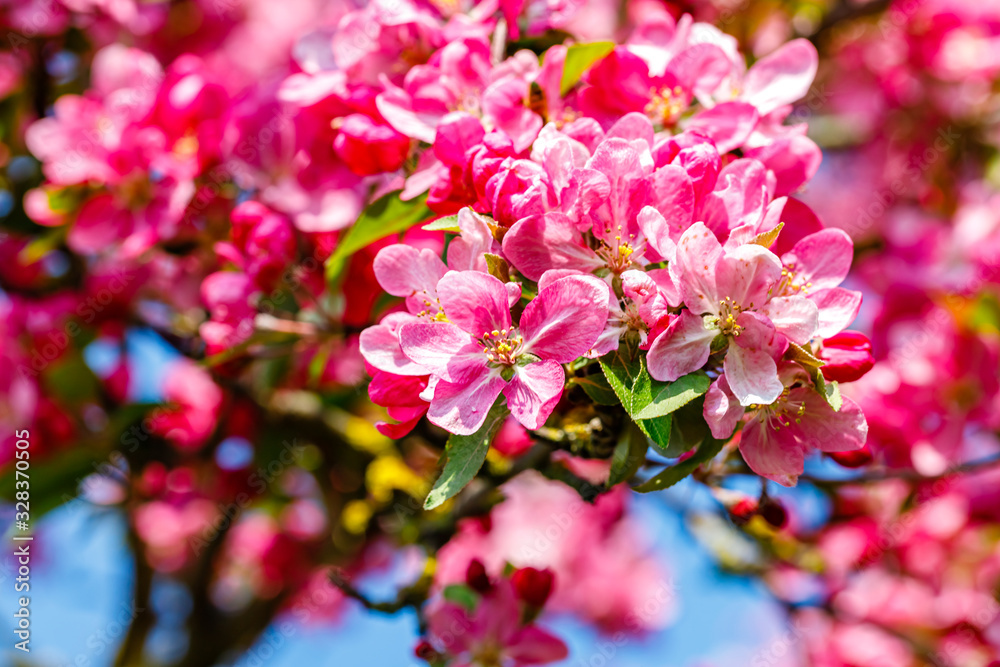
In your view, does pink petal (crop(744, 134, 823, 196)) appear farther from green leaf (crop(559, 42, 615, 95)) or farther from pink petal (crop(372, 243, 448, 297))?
pink petal (crop(372, 243, 448, 297))

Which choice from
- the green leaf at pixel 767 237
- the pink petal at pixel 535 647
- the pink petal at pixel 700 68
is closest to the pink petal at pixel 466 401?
the green leaf at pixel 767 237

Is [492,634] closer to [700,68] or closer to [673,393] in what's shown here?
[673,393]

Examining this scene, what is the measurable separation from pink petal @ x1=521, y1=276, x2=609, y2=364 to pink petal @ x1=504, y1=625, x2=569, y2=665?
0.81m

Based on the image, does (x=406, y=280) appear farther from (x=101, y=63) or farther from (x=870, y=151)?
(x=870, y=151)

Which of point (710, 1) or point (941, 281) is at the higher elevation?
point (710, 1)

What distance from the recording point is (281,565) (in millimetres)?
2973

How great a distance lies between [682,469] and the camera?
1076mm

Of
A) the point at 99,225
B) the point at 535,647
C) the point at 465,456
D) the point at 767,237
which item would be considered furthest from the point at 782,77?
the point at 99,225

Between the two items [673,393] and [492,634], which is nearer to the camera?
[673,393]

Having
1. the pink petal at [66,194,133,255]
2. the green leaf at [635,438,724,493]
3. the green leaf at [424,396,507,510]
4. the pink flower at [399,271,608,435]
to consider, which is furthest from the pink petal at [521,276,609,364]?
the pink petal at [66,194,133,255]

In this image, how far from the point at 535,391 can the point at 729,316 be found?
25cm

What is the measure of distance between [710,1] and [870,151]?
1258 millimetres

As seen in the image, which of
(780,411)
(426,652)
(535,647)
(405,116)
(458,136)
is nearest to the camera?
(780,411)

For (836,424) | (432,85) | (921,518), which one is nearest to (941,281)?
(921,518)
